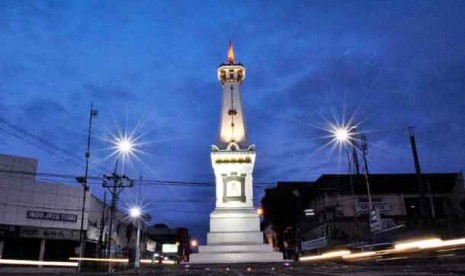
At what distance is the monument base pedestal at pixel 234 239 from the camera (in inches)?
939

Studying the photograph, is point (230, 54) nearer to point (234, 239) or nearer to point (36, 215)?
point (234, 239)

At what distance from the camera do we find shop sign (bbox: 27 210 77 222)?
36375mm

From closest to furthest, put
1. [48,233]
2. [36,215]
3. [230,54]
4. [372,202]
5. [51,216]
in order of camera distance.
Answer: [230,54] → [36,215] → [48,233] → [51,216] → [372,202]

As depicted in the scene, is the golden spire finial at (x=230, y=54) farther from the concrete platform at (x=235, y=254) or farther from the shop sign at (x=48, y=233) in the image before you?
the shop sign at (x=48, y=233)

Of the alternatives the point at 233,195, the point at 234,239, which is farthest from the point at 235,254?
the point at 233,195

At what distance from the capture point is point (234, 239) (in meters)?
25.7

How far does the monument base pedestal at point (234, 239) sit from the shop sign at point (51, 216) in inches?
769

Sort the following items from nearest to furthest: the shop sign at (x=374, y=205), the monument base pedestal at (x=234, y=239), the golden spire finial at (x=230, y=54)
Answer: the monument base pedestal at (x=234, y=239)
the golden spire finial at (x=230, y=54)
the shop sign at (x=374, y=205)

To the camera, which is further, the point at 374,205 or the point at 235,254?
the point at 374,205

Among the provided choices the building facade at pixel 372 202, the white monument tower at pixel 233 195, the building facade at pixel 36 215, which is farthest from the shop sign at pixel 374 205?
the building facade at pixel 36 215

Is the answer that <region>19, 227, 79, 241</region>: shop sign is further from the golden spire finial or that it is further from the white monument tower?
the golden spire finial

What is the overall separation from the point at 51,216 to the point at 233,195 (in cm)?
2071

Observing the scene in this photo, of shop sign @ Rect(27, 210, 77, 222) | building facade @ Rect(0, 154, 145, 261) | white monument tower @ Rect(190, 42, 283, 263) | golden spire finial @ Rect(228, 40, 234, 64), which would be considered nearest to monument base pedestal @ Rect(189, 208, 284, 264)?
white monument tower @ Rect(190, 42, 283, 263)

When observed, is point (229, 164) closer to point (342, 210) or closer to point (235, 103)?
point (235, 103)
